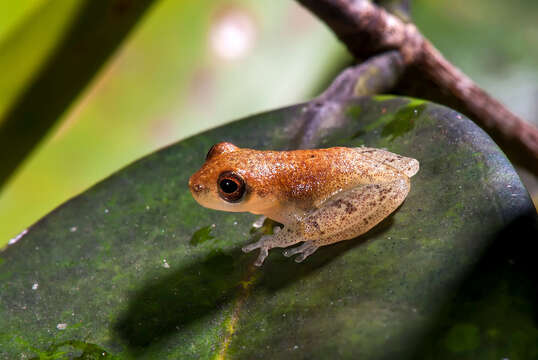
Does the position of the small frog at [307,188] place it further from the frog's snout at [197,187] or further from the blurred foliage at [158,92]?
the blurred foliage at [158,92]

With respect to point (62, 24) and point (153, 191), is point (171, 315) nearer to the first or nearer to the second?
point (153, 191)

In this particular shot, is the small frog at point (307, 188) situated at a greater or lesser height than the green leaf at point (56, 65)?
greater

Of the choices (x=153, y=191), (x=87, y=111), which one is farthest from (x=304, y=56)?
(x=153, y=191)

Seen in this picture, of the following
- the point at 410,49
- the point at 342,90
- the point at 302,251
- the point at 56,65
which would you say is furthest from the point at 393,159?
the point at 56,65

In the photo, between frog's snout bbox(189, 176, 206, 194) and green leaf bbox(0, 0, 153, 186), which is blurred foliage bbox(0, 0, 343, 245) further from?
frog's snout bbox(189, 176, 206, 194)

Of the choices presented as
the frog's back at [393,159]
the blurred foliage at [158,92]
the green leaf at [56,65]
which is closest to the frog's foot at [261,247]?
the frog's back at [393,159]
